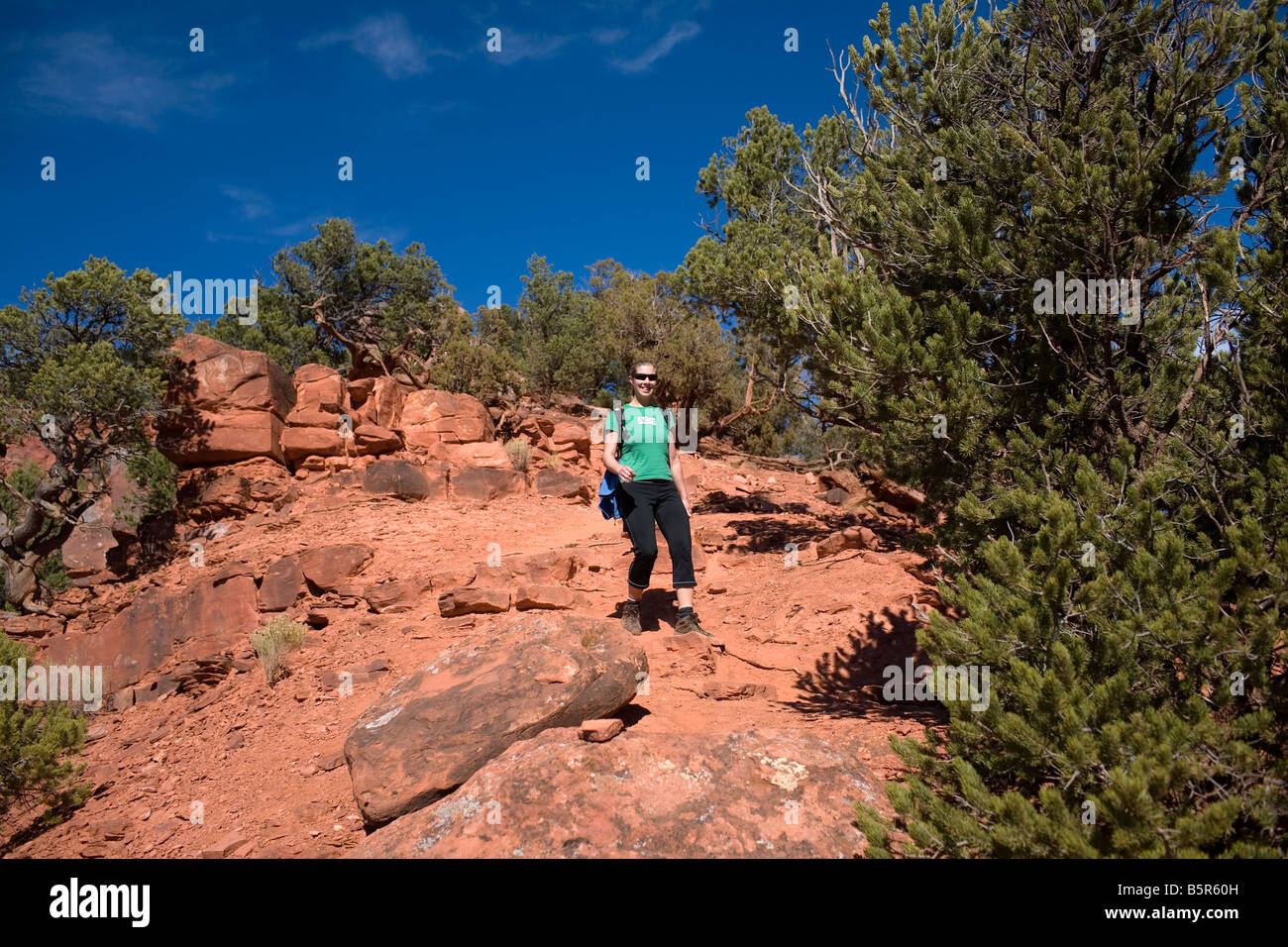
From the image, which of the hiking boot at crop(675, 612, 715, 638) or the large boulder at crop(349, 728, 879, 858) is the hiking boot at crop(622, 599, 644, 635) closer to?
the hiking boot at crop(675, 612, 715, 638)

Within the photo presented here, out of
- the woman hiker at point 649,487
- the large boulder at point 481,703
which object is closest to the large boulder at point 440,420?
the woman hiker at point 649,487

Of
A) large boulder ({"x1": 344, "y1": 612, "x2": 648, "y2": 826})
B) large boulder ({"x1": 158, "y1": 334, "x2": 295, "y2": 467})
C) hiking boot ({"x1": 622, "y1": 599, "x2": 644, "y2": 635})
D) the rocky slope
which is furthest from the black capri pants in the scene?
large boulder ({"x1": 158, "y1": 334, "x2": 295, "y2": 467})

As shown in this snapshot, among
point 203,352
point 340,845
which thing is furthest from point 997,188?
point 203,352

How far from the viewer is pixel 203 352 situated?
13562mm

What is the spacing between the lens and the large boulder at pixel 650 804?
287cm

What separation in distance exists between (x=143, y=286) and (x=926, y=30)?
45.3 ft

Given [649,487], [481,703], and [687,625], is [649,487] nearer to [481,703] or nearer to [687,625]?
[687,625]

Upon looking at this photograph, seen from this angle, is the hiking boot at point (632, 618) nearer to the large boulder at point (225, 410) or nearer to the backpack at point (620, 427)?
the backpack at point (620, 427)

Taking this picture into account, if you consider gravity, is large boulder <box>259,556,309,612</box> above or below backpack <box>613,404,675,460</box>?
below

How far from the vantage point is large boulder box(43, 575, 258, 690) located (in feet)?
26.4

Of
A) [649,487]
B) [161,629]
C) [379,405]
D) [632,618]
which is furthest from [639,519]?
[379,405]

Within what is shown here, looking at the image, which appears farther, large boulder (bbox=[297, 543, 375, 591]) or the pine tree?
large boulder (bbox=[297, 543, 375, 591])

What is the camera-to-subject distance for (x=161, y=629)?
8.27m

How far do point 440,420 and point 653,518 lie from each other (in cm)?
959
